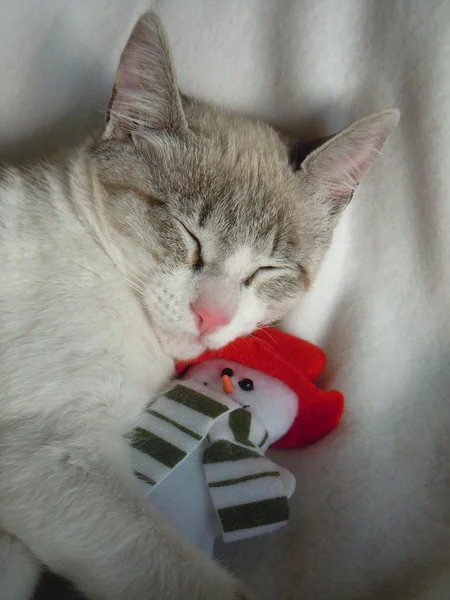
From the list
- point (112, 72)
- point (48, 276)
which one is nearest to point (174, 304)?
point (48, 276)

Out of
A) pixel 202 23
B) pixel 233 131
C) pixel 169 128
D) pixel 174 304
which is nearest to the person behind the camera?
pixel 174 304

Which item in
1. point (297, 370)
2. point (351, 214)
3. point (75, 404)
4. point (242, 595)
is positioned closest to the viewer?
point (242, 595)

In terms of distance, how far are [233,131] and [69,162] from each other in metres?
0.39

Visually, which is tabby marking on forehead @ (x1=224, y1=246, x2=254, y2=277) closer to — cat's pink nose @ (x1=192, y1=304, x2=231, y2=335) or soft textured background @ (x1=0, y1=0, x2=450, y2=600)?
cat's pink nose @ (x1=192, y1=304, x2=231, y2=335)

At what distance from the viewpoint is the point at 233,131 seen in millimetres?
1302

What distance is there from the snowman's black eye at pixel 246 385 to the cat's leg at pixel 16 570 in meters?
0.51

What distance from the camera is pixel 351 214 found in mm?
1394

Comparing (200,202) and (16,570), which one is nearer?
(16,570)

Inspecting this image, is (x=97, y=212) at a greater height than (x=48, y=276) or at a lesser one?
greater

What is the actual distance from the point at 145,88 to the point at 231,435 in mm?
741

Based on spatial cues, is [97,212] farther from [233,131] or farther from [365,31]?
[365,31]

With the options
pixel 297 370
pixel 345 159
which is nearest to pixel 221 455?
pixel 297 370

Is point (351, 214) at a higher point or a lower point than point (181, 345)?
higher

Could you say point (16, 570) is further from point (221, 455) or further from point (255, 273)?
point (255, 273)
